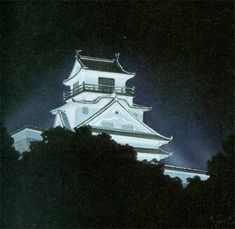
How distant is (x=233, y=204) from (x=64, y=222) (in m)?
4.80

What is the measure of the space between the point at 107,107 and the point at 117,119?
1.09 meters

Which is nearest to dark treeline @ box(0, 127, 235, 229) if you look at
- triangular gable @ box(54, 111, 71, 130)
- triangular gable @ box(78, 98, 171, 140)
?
triangular gable @ box(78, 98, 171, 140)

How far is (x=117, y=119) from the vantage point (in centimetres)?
3191

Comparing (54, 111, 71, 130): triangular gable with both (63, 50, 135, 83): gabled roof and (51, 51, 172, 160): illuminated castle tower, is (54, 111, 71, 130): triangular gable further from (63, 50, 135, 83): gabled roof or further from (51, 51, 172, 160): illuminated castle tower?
(63, 50, 135, 83): gabled roof

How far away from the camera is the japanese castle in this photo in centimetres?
3088

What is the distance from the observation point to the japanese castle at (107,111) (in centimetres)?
3088

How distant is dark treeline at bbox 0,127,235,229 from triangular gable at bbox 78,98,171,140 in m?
14.8

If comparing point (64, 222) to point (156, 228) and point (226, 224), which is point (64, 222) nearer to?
point (156, 228)

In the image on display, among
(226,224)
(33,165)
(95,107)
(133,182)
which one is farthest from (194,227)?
(95,107)

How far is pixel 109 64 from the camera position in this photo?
35.5 meters

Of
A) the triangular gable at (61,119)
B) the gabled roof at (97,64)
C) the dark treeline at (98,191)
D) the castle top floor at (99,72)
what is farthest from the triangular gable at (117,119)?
the dark treeline at (98,191)

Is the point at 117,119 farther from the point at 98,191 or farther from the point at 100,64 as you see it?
the point at 98,191

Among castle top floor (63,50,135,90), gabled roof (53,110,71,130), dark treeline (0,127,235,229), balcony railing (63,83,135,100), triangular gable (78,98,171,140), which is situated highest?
castle top floor (63,50,135,90)

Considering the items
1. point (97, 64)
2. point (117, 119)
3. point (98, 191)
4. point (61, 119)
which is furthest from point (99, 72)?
point (98, 191)
